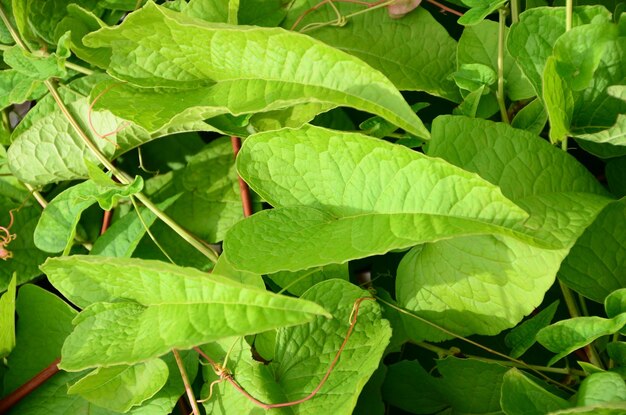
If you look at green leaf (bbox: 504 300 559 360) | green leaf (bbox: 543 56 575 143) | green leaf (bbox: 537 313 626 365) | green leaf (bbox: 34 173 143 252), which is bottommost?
green leaf (bbox: 504 300 559 360)

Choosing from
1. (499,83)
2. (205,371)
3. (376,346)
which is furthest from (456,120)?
(205,371)

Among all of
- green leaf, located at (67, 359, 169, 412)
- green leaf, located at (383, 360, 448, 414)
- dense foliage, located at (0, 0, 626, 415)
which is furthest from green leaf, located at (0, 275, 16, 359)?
green leaf, located at (383, 360, 448, 414)

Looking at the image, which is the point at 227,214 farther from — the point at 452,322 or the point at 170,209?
the point at 452,322

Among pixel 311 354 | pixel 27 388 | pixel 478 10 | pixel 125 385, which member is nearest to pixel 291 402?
pixel 311 354

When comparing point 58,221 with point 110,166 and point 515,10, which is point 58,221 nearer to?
point 110,166

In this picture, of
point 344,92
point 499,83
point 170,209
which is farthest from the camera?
point 170,209

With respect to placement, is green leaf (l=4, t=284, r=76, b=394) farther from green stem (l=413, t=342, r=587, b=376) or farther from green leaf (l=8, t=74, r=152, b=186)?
green stem (l=413, t=342, r=587, b=376)
